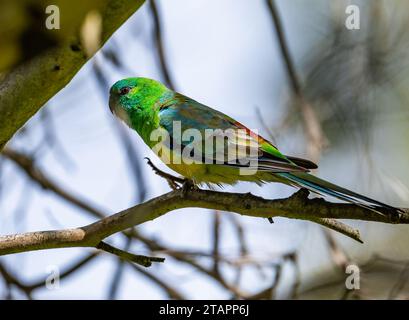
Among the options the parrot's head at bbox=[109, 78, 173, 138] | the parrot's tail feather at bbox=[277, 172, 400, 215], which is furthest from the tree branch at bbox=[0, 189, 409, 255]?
the parrot's head at bbox=[109, 78, 173, 138]

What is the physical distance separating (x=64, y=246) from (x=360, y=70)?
2.87 meters

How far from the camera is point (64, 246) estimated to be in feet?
10.2

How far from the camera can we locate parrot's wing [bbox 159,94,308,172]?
3885 millimetres

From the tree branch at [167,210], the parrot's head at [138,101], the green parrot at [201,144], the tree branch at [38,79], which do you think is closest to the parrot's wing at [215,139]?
the green parrot at [201,144]

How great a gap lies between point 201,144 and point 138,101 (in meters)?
0.88

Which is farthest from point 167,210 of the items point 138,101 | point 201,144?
point 138,101

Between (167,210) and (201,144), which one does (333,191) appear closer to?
(167,210)

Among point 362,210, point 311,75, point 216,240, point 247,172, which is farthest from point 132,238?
point 362,210

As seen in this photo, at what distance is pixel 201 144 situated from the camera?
4.24 m

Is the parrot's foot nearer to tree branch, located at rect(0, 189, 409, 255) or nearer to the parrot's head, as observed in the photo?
tree branch, located at rect(0, 189, 409, 255)

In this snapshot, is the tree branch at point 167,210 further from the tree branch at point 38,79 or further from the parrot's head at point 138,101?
the parrot's head at point 138,101

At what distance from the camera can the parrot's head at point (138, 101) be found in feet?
15.6

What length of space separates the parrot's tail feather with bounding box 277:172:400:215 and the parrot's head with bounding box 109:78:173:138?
1.42m

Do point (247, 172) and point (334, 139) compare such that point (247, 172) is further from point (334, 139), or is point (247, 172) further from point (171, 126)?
point (334, 139)
